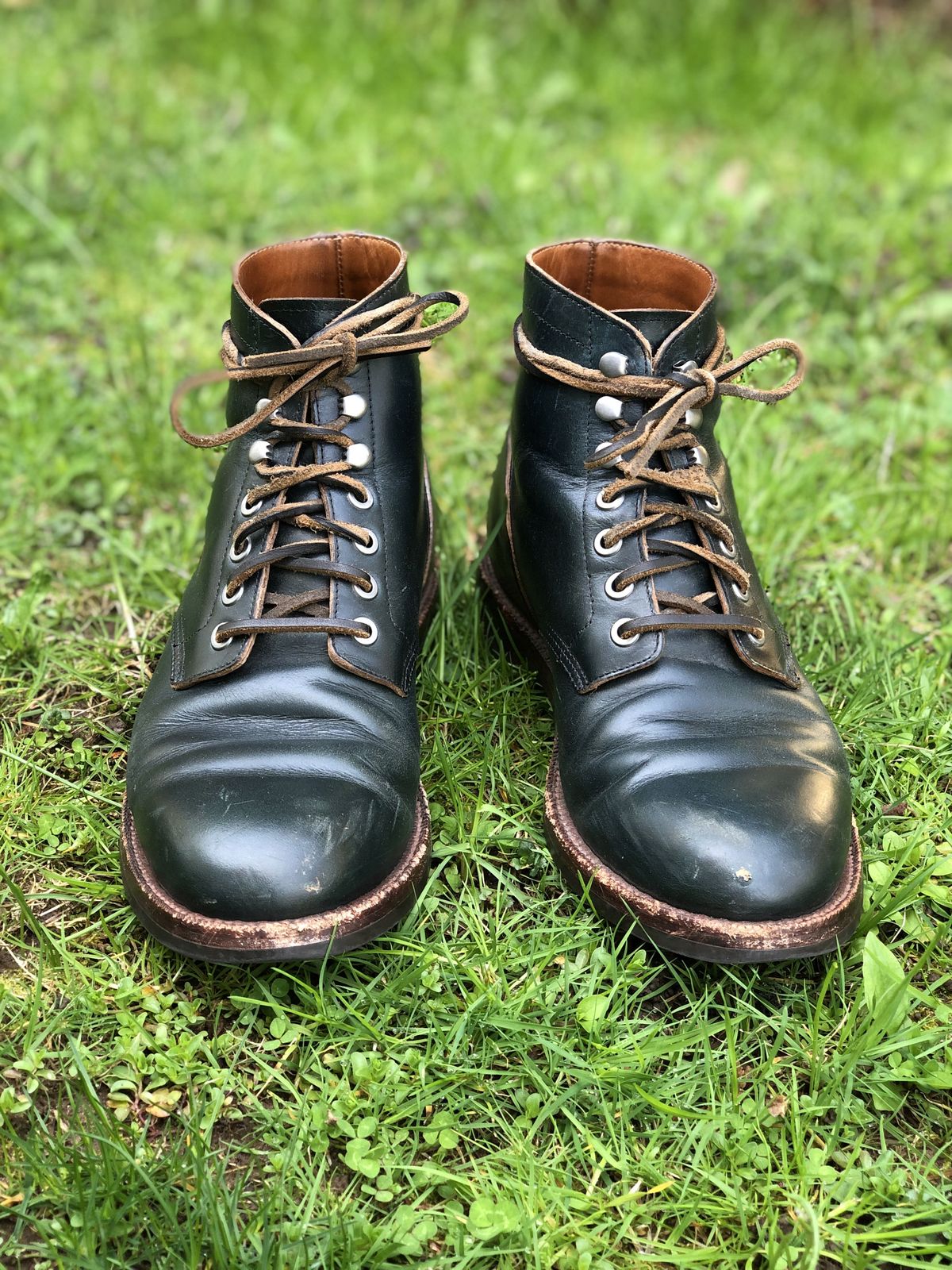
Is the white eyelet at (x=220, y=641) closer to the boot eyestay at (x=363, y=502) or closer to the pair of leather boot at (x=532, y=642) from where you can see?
the pair of leather boot at (x=532, y=642)

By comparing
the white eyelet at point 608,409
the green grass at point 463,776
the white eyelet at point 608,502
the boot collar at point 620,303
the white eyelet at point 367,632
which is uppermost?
the boot collar at point 620,303

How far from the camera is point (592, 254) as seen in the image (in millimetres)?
2074

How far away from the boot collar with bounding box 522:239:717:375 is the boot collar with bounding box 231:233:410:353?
255 millimetres

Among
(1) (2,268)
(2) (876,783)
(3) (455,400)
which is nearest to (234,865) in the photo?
(2) (876,783)

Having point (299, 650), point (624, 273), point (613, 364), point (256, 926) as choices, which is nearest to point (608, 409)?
point (613, 364)

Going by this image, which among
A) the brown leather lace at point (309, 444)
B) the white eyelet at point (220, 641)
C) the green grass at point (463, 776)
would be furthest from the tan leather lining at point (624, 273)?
the white eyelet at point (220, 641)

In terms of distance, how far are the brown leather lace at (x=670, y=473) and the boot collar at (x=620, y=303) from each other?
1.2 inches

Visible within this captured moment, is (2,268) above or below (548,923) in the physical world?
above

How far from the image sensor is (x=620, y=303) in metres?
2.14

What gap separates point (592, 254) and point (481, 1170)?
62.3 inches

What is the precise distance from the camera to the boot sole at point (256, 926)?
1.53 m

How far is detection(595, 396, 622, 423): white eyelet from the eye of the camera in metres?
1.89

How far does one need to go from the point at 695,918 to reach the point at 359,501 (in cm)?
90

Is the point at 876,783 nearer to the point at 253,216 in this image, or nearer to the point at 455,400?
the point at 455,400
